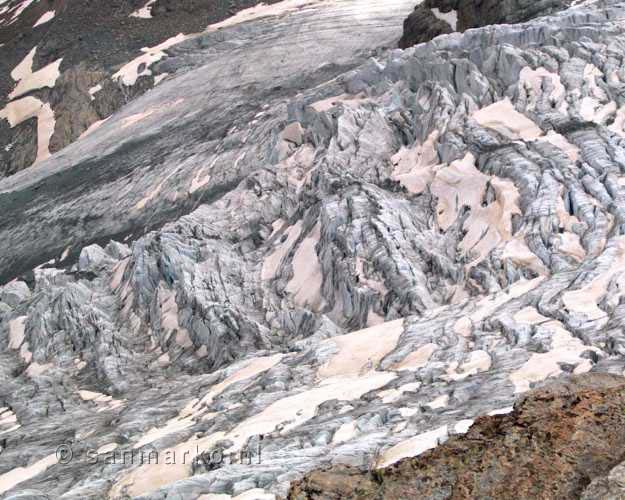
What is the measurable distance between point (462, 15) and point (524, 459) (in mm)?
55389

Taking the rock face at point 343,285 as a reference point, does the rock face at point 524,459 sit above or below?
above

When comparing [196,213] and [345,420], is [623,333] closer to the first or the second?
[345,420]

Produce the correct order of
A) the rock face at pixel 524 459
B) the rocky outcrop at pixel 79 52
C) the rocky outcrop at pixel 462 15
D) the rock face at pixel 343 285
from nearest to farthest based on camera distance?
1. the rock face at pixel 524 459
2. the rock face at pixel 343 285
3. the rocky outcrop at pixel 462 15
4. the rocky outcrop at pixel 79 52

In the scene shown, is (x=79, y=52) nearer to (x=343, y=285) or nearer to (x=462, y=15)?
(x=462, y=15)

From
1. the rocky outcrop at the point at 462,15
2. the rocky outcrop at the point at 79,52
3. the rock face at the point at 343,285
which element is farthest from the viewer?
the rocky outcrop at the point at 79,52

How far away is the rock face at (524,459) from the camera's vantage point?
9062mm

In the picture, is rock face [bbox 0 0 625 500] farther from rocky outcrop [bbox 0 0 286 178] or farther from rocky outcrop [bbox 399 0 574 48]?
rocky outcrop [bbox 0 0 286 178]

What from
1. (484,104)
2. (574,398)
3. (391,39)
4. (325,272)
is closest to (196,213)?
(325,272)

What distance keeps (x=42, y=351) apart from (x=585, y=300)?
21502 mm

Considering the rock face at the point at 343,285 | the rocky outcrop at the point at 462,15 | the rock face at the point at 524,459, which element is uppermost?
the rock face at the point at 524,459

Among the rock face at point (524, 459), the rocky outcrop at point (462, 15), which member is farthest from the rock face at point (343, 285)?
the rocky outcrop at point (462, 15)

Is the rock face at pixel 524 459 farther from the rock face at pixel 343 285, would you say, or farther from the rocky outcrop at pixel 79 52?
the rocky outcrop at pixel 79 52

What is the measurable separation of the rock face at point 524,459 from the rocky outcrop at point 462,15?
45.5 meters

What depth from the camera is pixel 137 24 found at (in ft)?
303
